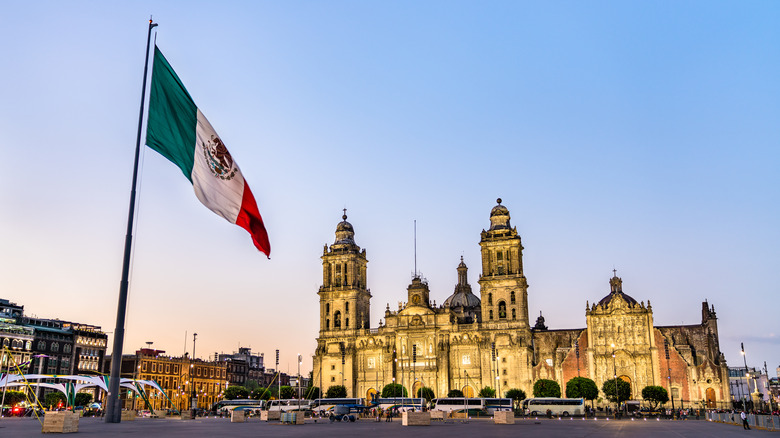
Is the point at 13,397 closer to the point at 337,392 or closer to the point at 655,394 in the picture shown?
the point at 337,392

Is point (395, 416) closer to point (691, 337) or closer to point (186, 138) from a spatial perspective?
point (691, 337)

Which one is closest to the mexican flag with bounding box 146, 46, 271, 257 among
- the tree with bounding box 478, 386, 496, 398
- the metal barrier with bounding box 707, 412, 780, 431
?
the metal barrier with bounding box 707, 412, 780, 431

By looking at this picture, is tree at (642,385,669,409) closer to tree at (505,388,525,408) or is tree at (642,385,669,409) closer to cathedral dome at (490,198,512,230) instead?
tree at (505,388,525,408)

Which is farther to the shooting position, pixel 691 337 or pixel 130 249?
pixel 691 337

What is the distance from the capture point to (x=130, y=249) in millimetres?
20047

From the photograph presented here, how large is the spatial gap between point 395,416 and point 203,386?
239 ft

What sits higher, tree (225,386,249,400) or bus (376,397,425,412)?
tree (225,386,249,400)

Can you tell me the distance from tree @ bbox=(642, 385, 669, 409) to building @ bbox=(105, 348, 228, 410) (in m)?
72.9

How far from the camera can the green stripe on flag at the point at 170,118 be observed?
65.1 feet

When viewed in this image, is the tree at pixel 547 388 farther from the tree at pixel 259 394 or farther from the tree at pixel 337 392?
the tree at pixel 259 394

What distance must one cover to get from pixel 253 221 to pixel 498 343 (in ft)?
258

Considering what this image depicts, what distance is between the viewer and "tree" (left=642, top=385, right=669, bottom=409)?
80.6 metres

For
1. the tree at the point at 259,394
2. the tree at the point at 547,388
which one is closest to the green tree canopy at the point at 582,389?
the tree at the point at 547,388

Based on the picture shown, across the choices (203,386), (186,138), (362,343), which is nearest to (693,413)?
(362,343)
